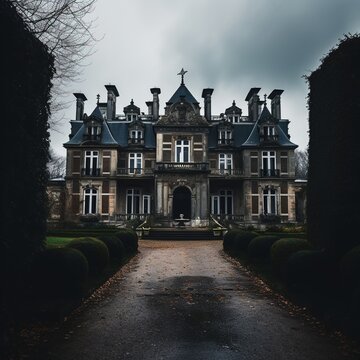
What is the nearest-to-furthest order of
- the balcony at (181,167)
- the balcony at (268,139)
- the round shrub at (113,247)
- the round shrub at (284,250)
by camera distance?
the round shrub at (284,250), the round shrub at (113,247), the balcony at (181,167), the balcony at (268,139)

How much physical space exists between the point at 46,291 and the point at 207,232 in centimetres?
Answer: 1898

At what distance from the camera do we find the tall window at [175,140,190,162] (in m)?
33.0

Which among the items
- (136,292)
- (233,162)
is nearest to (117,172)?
(233,162)

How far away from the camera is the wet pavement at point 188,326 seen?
5.22 meters

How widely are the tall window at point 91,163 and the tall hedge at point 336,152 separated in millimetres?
26022

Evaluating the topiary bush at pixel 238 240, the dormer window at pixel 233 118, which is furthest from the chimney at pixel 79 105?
the topiary bush at pixel 238 240

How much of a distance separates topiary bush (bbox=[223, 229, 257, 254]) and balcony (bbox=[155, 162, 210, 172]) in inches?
558

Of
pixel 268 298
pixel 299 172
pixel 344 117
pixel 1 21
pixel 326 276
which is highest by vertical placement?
pixel 299 172

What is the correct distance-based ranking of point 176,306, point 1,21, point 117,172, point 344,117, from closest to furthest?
point 1,21 < point 176,306 < point 344,117 < point 117,172

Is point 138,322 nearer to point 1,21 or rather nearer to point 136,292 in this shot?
point 136,292

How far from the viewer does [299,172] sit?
68062mm

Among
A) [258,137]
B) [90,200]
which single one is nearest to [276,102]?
[258,137]

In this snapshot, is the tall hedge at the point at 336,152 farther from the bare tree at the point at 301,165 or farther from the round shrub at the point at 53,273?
the bare tree at the point at 301,165

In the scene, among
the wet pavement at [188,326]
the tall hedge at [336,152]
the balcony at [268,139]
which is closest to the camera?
the wet pavement at [188,326]
